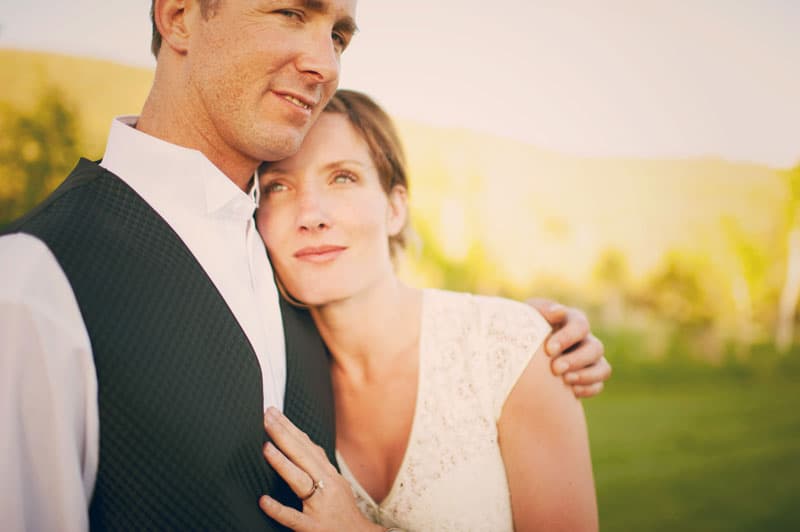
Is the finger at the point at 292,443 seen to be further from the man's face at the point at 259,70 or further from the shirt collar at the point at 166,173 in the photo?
the man's face at the point at 259,70

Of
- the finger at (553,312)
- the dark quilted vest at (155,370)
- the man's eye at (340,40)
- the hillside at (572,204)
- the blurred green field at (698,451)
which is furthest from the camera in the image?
the hillside at (572,204)

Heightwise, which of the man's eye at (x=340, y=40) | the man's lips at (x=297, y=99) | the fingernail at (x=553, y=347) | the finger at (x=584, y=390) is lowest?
the finger at (x=584, y=390)

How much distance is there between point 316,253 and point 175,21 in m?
0.70

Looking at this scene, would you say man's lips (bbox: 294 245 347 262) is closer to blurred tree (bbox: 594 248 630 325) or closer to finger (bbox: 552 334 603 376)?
finger (bbox: 552 334 603 376)

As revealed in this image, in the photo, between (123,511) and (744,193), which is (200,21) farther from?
(744,193)

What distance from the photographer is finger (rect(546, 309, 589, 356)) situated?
1.74 meters

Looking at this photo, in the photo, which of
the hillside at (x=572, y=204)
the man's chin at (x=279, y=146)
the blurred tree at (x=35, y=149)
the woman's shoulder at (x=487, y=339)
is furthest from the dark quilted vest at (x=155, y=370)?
the hillside at (x=572, y=204)

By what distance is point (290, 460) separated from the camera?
1279 mm

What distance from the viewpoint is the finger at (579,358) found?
172 cm

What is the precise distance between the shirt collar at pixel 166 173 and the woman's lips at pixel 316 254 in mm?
342

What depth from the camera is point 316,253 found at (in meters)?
1.66

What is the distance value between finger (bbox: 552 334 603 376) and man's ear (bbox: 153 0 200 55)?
1352 millimetres

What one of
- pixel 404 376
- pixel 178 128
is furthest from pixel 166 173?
pixel 404 376

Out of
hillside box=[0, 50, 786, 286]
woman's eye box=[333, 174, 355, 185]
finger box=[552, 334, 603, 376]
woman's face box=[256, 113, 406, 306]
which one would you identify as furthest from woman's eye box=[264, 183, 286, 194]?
hillside box=[0, 50, 786, 286]
